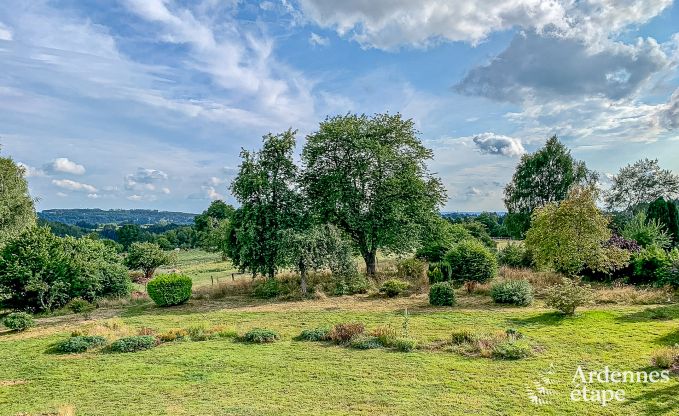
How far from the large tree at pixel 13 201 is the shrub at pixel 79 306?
584 inches

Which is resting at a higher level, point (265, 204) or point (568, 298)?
point (265, 204)

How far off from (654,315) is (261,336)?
1349cm

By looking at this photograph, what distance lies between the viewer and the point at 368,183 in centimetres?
2419

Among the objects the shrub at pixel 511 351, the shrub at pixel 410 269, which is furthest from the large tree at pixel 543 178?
the shrub at pixel 511 351

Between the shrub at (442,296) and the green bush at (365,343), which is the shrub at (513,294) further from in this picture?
the green bush at (365,343)

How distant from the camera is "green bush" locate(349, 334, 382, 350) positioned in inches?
471

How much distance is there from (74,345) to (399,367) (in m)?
10.1

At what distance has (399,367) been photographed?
1016 cm

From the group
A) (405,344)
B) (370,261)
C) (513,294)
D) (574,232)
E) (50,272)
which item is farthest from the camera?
(370,261)

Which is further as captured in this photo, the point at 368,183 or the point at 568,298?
the point at 368,183

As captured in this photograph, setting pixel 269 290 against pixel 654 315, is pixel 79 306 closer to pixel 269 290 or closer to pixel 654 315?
pixel 269 290

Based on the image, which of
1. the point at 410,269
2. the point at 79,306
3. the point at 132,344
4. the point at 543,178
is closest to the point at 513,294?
the point at 410,269

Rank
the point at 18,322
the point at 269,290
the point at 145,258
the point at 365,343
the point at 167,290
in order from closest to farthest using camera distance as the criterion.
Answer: the point at 365,343 → the point at 18,322 → the point at 167,290 → the point at 269,290 → the point at 145,258

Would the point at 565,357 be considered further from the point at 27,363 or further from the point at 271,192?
the point at 271,192
